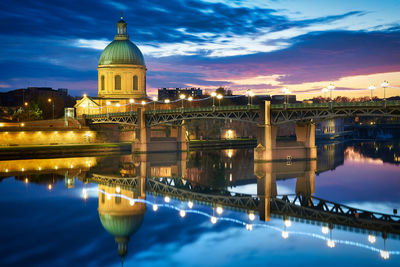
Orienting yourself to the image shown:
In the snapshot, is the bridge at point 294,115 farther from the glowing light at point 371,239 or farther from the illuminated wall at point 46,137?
the glowing light at point 371,239

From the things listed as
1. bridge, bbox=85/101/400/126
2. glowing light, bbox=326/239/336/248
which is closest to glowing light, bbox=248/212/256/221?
glowing light, bbox=326/239/336/248

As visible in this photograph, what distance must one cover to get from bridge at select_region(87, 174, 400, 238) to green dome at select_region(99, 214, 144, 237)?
7.46 metres

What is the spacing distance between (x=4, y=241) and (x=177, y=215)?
1089cm

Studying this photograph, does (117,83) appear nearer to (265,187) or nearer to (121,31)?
(121,31)

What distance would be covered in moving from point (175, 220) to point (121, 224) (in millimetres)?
3375

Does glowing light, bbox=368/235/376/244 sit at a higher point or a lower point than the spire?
lower

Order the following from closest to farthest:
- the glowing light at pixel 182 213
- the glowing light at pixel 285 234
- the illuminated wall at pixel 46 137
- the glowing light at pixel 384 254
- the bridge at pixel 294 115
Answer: the glowing light at pixel 384 254 → the glowing light at pixel 285 234 → the glowing light at pixel 182 213 → the bridge at pixel 294 115 → the illuminated wall at pixel 46 137

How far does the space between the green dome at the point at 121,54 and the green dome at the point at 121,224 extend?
8649 cm

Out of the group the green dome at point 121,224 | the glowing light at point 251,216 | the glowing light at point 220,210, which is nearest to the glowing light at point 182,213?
the glowing light at point 220,210

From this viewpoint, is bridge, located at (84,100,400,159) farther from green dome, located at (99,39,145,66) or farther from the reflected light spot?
green dome, located at (99,39,145,66)

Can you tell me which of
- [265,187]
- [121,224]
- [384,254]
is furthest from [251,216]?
[265,187]

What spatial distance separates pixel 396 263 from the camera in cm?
2125

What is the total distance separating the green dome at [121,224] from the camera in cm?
2705

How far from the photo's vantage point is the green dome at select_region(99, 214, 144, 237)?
27.0 meters
